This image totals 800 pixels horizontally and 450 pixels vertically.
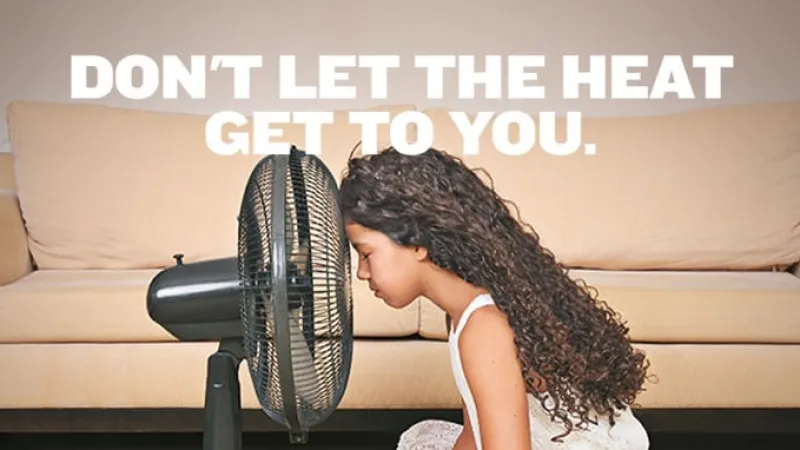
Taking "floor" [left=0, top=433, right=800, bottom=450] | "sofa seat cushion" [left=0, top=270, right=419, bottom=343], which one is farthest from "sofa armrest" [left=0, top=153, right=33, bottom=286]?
"floor" [left=0, top=433, right=800, bottom=450]

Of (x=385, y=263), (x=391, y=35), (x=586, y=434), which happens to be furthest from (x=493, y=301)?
(x=391, y=35)

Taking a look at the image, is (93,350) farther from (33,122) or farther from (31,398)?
(33,122)

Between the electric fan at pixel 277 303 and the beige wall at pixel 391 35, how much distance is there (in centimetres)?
210

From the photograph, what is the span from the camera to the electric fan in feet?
3.08

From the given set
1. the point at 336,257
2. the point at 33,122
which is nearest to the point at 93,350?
the point at 33,122

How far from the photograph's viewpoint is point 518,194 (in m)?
2.64

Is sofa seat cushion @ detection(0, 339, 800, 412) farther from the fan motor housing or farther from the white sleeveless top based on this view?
the fan motor housing

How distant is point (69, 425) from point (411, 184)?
1207 millimetres

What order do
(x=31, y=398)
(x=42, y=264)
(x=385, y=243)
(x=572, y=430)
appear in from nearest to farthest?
1. (x=385, y=243)
2. (x=572, y=430)
3. (x=31, y=398)
4. (x=42, y=264)

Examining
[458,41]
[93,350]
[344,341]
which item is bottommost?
[93,350]

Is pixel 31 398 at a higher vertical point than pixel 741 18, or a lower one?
lower

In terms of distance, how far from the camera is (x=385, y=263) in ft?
4.20

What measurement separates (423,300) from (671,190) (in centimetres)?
89

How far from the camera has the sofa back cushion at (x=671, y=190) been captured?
2.54 metres
